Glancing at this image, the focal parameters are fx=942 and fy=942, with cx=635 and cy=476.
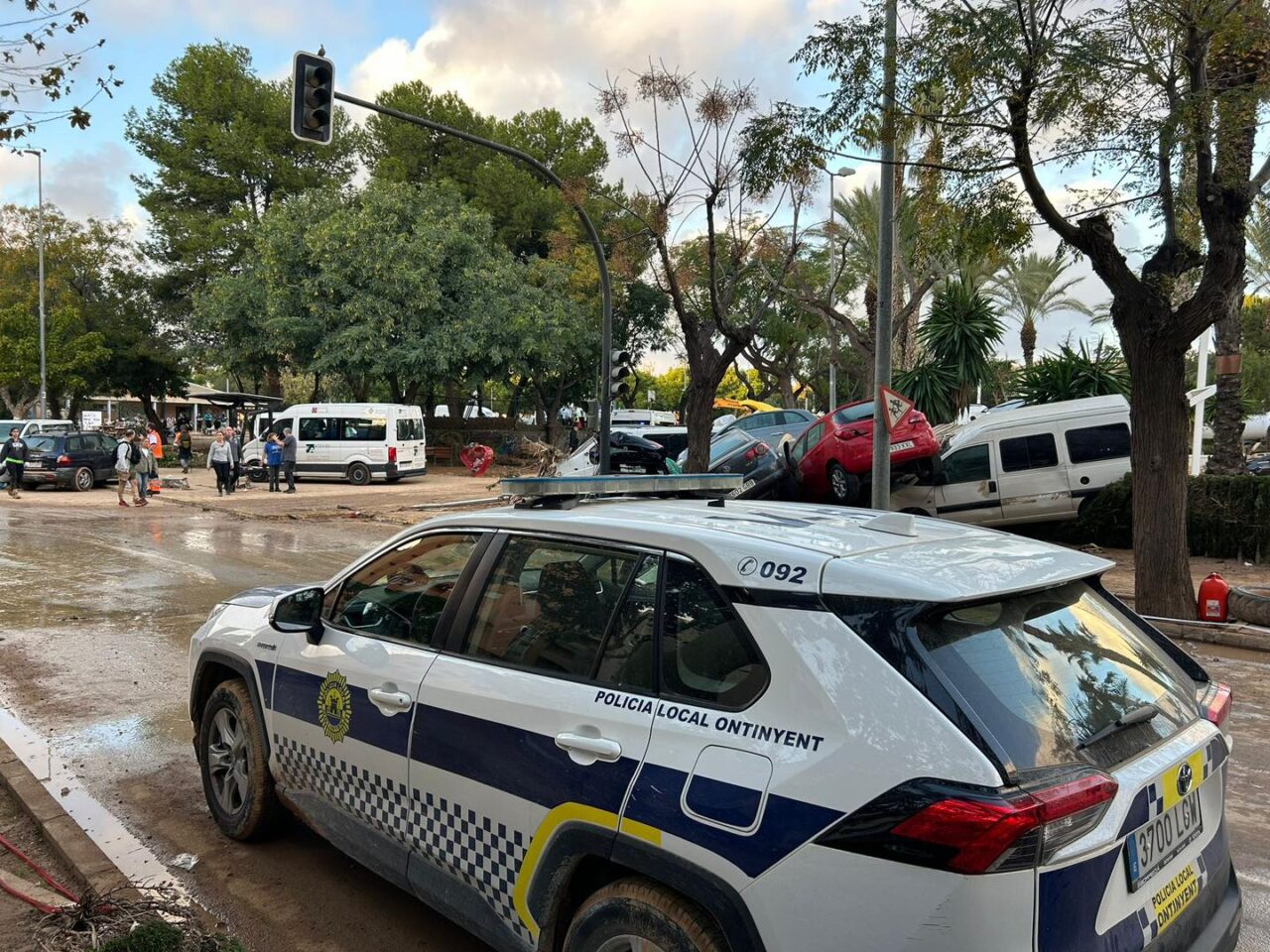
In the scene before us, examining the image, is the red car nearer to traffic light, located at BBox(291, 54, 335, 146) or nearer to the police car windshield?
traffic light, located at BBox(291, 54, 335, 146)

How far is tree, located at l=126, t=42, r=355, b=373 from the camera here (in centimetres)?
3850

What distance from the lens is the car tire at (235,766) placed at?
13.1ft

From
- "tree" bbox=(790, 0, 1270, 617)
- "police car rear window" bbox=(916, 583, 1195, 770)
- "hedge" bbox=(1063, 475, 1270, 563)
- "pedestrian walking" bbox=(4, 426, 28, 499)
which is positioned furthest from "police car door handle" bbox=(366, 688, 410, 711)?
"pedestrian walking" bbox=(4, 426, 28, 499)

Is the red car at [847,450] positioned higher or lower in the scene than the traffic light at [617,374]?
lower

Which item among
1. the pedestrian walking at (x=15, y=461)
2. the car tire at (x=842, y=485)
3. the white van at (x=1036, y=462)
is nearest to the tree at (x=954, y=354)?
the car tire at (x=842, y=485)

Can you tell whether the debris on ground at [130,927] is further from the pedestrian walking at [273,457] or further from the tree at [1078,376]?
the pedestrian walking at [273,457]

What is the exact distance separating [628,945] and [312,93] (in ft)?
39.7

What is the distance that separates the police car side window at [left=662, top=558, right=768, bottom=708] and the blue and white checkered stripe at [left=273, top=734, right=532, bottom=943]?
681 mm

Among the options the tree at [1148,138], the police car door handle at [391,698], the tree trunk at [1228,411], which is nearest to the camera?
the police car door handle at [391,698]

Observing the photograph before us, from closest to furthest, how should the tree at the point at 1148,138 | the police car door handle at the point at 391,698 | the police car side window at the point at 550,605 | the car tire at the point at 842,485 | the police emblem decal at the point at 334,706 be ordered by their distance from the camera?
the police car side window at the point at 550,605 → the police car door handle at the point at 391,698 → the police emblem decal at the point at 334,706 → the tree at the point at 1148,138 → the car tire at the point at 842,485

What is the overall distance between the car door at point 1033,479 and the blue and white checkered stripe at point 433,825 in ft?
41.4

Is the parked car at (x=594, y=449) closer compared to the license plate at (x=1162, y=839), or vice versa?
the license plate at (x=1162, y=839)

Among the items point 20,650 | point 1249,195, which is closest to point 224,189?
point 20,650

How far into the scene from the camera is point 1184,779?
7.68 feet
